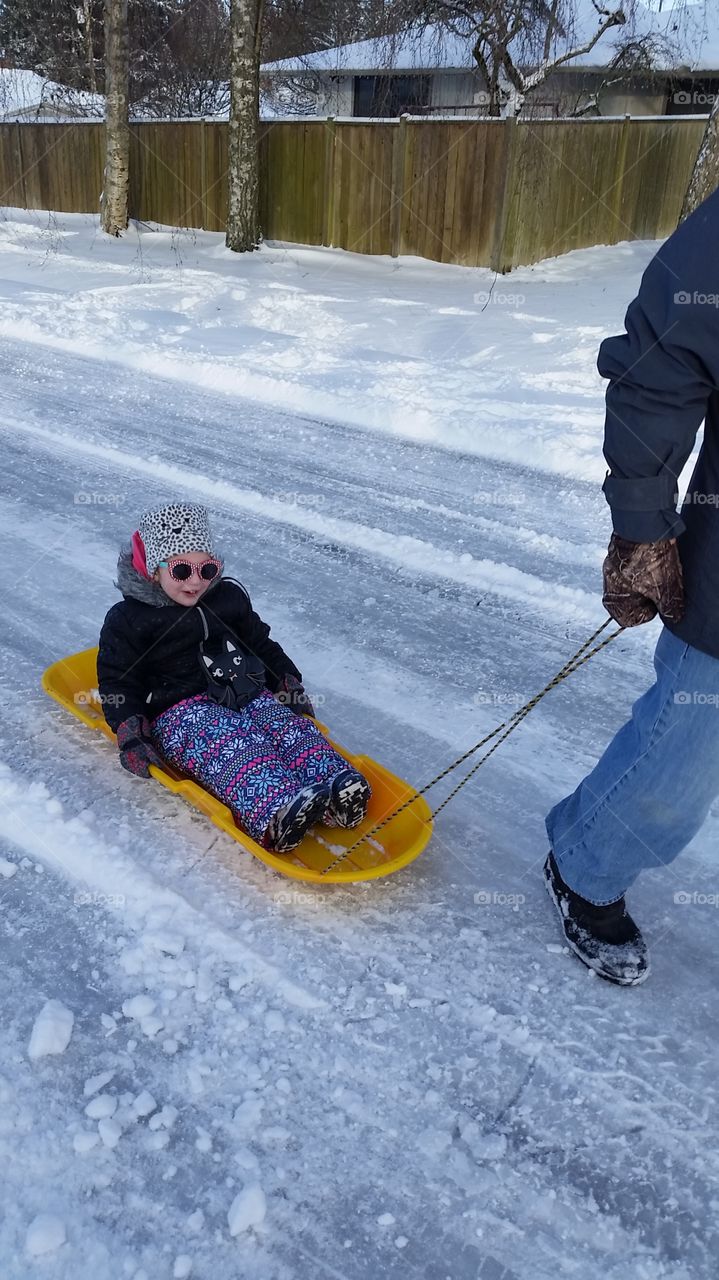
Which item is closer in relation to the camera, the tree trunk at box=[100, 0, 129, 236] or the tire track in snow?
the tire track in snow

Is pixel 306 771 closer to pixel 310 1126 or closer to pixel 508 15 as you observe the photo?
pixel 310 1126

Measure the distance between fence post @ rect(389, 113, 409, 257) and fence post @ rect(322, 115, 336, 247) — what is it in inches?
31.5

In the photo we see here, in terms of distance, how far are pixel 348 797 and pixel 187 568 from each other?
785 millimetres

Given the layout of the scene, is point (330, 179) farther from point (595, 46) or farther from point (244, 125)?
point (595, 46)

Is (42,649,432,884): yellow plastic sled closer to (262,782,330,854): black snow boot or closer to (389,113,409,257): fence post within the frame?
(262,782,330,854): black snow boot

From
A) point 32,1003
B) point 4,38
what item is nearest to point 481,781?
point 32,1003

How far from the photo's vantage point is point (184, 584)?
8.81 feet

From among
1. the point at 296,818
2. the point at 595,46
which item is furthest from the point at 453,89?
the point at 296,818

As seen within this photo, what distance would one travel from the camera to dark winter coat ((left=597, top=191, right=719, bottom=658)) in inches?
61.3

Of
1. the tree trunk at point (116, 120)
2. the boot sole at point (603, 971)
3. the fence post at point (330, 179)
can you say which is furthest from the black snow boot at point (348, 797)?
the tree trunk at point (116, 120)

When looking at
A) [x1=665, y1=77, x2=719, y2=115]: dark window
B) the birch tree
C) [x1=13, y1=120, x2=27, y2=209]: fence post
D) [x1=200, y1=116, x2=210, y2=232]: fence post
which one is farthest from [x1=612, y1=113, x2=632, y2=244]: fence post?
[x1=13, y1=120, x2=27, y2=209]: fence post

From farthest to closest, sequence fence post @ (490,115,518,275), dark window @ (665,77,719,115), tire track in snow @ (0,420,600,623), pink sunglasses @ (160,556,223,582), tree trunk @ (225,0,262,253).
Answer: dark window @ (665,77,719,115) < fence post @ (490,115,518,275) < tree trunk @ (225,0,262,253) < tire track in snow @ (0,420,600,623) < pink sunglasses @ (160,556,223,582)

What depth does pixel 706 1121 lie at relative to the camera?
1.89 m

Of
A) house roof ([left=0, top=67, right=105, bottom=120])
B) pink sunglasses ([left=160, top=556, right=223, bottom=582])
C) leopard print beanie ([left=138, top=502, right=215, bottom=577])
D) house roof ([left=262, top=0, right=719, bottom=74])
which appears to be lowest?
pink sunglasses ([left=160, top=556, right=223, bottom=582])
